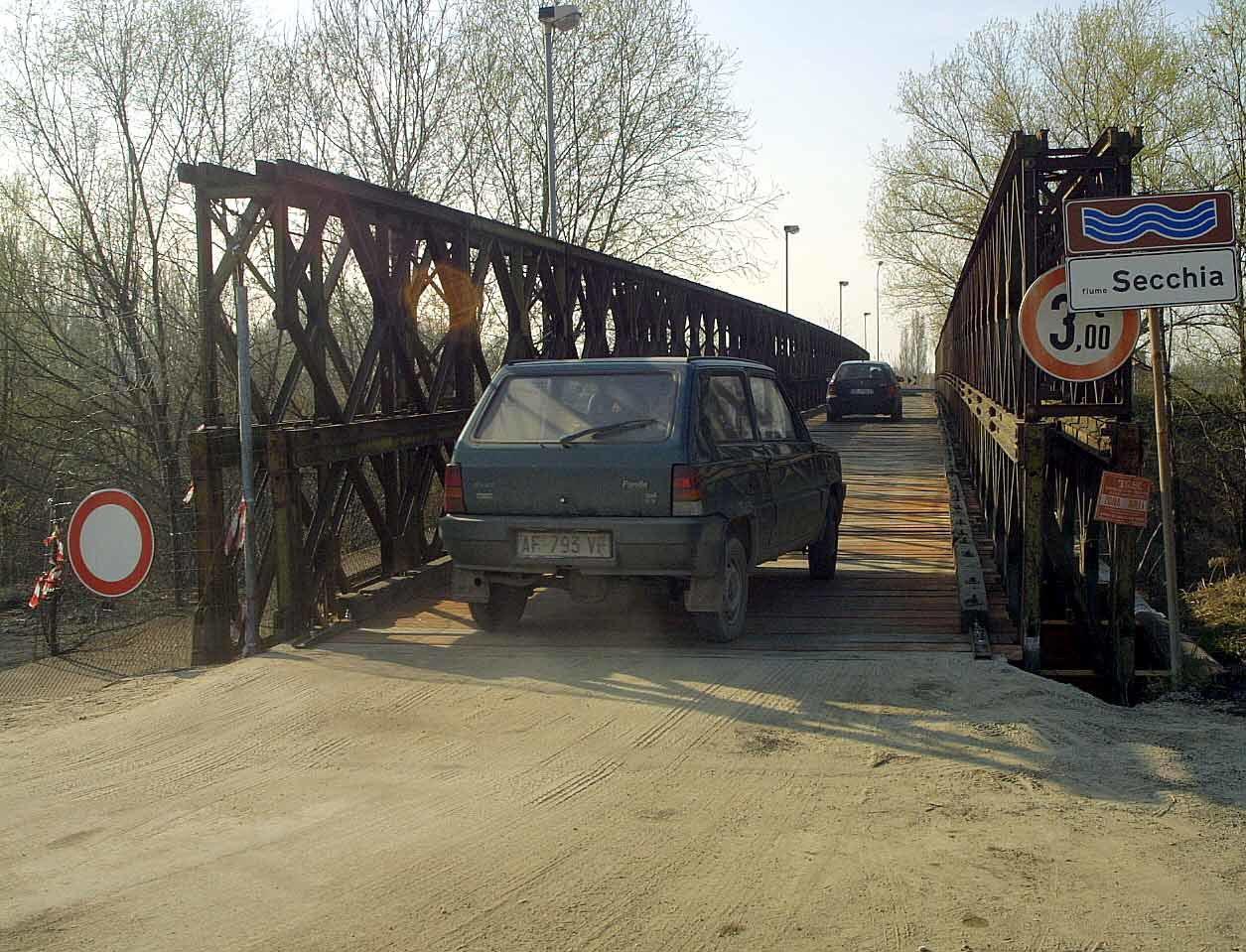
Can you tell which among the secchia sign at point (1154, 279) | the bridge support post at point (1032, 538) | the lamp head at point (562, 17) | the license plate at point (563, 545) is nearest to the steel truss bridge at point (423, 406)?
the bridge support post at point (1032, 538)

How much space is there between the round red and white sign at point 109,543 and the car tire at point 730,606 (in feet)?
11.0

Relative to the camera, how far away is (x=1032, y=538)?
762 cm

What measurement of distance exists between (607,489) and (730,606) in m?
1.08

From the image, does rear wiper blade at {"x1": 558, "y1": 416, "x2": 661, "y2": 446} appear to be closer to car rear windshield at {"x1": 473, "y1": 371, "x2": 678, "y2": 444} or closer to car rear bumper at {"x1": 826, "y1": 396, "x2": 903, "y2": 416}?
car rear windshield at {"x1": 473, "y1": 371, "x2": 678, "y2": 444}

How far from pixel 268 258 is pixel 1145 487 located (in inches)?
712

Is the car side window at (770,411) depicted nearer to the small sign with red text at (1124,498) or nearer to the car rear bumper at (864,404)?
the small sign with red text at (1124,498)

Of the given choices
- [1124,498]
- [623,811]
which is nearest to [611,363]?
[1124,498]

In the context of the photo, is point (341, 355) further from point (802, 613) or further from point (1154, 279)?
point (1154, 279)

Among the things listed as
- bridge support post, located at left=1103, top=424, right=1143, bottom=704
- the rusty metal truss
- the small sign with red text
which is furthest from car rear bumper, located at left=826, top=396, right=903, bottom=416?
the small sign with red text

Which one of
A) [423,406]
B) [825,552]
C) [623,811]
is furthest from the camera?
[423,406]

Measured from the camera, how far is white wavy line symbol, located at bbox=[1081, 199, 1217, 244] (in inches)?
281

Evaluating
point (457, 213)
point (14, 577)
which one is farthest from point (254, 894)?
point (14, 577)

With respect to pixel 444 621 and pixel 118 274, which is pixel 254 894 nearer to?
pixel 444 621

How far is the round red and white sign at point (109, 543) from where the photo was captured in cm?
750
